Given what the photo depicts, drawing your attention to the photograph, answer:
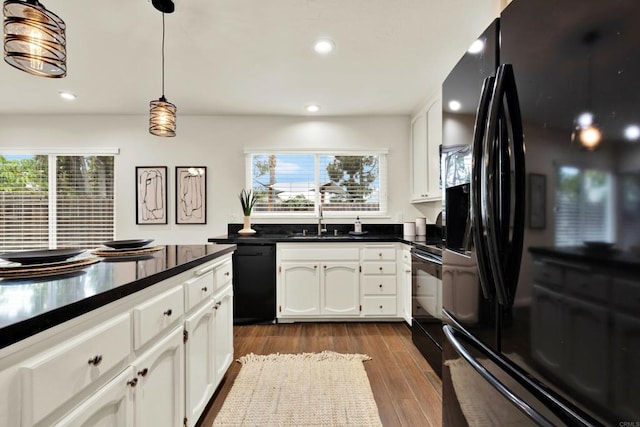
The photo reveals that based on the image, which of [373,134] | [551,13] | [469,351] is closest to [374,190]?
[373,134]

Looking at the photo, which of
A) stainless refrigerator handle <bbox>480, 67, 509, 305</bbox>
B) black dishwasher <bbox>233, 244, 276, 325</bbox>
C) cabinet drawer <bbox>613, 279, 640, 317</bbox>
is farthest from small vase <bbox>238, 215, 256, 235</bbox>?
cabinet drawer <bbox>613, 279, 640, 317</bbox>

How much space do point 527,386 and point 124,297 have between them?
114 centimetres

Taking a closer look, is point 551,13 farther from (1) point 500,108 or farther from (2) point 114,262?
(2) point 114,262

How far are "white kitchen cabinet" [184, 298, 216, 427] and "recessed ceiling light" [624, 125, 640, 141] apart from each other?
1.59 metres

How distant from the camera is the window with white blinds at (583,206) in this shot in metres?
0.53

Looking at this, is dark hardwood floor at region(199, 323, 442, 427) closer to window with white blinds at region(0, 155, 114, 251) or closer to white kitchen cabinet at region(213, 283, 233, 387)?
white kitchen cabinet at region(213, 283, 233, 387)

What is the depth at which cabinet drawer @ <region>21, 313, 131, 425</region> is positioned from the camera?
63 centimetres

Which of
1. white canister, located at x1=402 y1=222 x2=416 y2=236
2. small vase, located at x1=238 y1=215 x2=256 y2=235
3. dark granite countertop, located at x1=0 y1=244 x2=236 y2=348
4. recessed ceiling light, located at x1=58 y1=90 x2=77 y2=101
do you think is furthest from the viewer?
small vase, located at x1=238 y1=215 x2=256 y2=235

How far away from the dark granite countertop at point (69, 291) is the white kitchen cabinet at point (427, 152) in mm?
2554

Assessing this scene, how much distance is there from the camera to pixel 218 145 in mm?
3914

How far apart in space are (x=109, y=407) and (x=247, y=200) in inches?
115

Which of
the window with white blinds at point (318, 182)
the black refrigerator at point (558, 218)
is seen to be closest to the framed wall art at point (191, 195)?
the window with white blinds at point (318, 182)

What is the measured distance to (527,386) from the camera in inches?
27.7

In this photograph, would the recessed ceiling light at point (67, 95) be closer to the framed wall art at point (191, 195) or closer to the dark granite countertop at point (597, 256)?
the framed wall art at point (191, 195)
